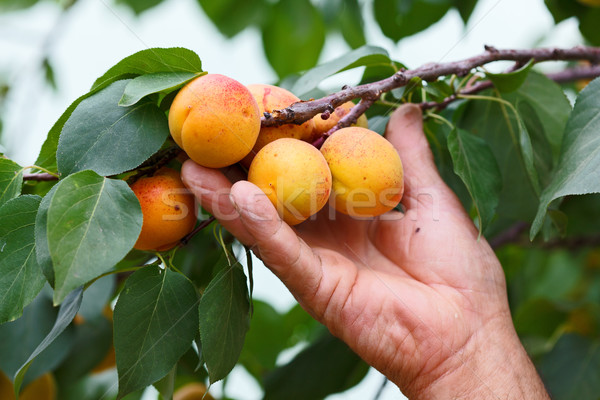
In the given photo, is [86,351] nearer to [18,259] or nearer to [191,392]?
[191,392]

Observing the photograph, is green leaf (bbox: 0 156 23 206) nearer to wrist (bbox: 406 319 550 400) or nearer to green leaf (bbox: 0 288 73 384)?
green leaf (bbox: 0 288 73 384)

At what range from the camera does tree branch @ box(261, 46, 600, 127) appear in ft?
2.39

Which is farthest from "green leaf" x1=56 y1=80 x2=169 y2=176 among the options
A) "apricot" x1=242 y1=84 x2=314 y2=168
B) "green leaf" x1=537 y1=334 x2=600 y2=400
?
"green leaf" x1=537 y1=334 x2=600 y2=400

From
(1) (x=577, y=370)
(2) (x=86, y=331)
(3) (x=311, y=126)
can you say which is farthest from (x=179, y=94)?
(1) (x=577, y=370)

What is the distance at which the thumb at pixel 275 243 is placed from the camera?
0.64 m

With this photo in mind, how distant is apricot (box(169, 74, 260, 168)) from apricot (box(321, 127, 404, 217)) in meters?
0.11

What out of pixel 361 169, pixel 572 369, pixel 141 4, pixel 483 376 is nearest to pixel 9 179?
pixel 361 169

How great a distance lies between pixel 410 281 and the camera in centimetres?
85

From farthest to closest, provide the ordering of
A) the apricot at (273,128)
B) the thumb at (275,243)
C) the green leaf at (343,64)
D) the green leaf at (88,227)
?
1. the green leaf at (343,64)
2. the apricot at (273,128)
3. the thumb at (275,243)
4. the green leaf at (88,227)

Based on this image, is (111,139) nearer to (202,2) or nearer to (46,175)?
(46,175)

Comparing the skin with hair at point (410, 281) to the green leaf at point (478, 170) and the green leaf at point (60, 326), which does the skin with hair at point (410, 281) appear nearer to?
the green leaf at point (478, 170)

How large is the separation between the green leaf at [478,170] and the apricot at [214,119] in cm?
32

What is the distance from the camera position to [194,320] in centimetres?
71

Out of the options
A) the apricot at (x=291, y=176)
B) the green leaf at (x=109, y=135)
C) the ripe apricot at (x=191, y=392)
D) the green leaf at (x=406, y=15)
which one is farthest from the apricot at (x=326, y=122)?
the ripe apricot at (x=191, y=392)
